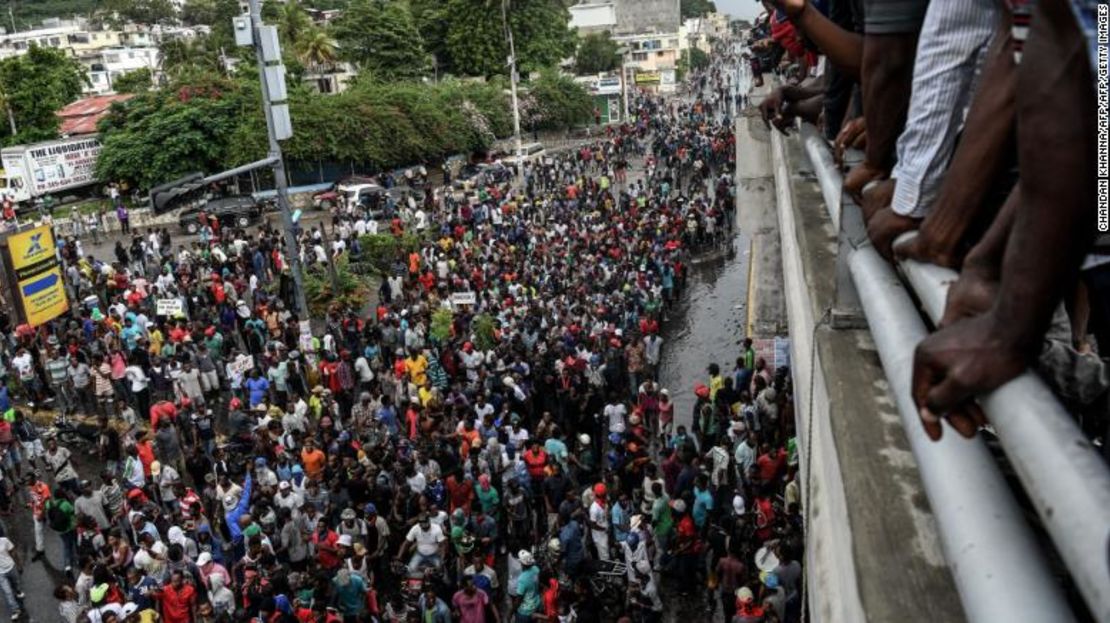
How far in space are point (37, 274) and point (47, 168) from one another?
22.3 metres

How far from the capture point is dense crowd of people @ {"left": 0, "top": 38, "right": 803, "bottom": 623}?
9.13 m

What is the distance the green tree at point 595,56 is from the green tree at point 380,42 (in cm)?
2426

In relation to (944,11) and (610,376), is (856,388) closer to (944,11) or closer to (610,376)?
(944,11)

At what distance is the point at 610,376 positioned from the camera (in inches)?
585

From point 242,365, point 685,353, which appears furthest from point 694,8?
point 242,365

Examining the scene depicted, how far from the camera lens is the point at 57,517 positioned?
35.8 ft

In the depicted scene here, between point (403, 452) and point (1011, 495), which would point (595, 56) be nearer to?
point (403, 452)

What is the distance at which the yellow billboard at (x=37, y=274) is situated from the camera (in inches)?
671

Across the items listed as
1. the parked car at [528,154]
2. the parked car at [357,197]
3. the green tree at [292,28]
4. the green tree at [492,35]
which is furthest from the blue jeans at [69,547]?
the green tree at [492,35]

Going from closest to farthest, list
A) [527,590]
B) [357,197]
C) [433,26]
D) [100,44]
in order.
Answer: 1. [527,590]
2. [357,197]
3. [433,26]
4. [100,44]

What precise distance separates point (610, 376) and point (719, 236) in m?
13.0

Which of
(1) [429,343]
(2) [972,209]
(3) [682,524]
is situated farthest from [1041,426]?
(1) [429,343]

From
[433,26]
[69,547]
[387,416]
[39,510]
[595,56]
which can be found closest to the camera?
[69,547]

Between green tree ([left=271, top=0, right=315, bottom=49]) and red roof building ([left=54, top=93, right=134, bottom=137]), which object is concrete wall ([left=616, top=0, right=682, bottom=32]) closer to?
green tree ([left=271, top=0, right=315, bottom=49])
